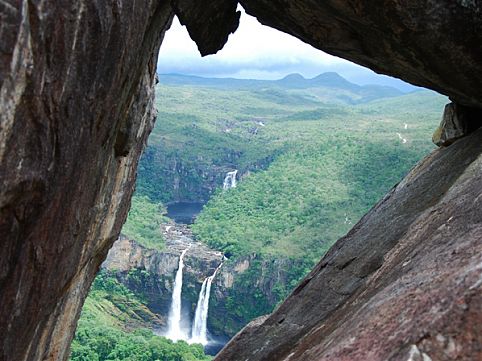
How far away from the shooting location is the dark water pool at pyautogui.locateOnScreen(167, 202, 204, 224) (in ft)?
280

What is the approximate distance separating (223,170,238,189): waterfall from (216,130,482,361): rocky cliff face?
8626 centimetres

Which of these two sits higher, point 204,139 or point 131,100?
point 131,100

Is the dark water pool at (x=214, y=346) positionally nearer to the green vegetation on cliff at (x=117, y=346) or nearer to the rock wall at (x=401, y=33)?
the green vegetation on cliff at (x=117, y=346)

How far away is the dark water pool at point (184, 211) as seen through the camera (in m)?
85.4

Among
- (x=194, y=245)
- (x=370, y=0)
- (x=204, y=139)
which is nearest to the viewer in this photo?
(x=370, y=0)

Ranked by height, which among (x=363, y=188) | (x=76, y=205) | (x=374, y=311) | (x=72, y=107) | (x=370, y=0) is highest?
(x=370, y=0)

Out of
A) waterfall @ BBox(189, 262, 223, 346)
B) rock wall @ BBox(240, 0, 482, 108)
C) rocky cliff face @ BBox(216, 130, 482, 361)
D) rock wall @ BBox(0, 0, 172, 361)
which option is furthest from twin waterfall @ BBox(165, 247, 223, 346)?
rock wall @ BBox(240, 0, 482, 108)

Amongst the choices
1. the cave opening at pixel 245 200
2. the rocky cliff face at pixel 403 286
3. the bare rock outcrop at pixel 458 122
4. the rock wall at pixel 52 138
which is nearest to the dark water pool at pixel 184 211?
the cave opening at pixel 245 200

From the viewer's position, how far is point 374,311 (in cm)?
473

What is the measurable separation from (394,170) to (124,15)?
226 ft

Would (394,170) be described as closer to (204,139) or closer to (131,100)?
(204,139)

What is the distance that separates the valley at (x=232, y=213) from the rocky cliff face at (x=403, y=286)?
28.8 meters

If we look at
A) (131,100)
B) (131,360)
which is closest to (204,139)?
(131,360)

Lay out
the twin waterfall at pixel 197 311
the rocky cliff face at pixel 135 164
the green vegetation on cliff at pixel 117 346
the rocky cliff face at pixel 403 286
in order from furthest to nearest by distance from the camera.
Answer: the twin waterfall at pixel 197 311, the green vegetation on cliff at pixel 117 346, the rocky cliff face at pixel 135 164, the rocky cliff face at pixel 403 286
